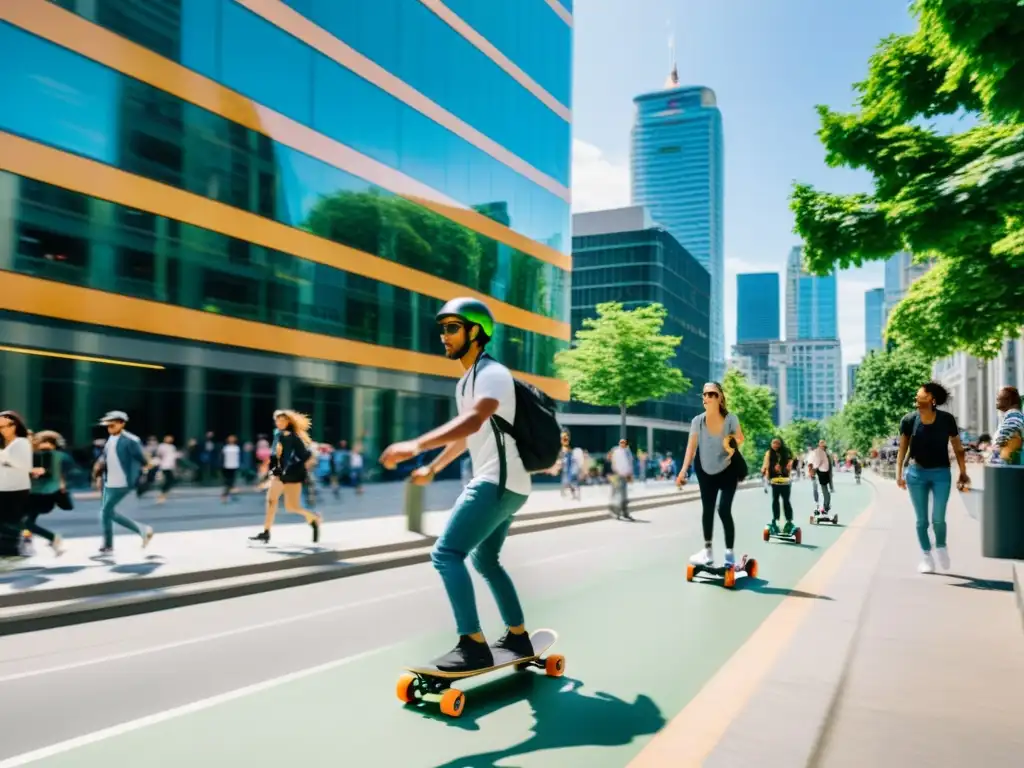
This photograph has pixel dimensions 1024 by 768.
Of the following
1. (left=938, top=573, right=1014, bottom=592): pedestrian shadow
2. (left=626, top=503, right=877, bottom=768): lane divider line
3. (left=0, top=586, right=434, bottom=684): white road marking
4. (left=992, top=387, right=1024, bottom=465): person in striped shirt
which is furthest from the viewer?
(left=992, top=387, right=1024, bottom=465): person in striped shirt

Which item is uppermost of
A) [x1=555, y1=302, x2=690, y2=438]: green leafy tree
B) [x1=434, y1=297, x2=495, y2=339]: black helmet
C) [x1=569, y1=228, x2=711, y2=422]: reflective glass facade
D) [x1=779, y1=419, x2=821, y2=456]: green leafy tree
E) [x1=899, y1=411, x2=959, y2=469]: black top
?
[x1=569, y1=228, x2=711, y2=422]: reflective glass facade

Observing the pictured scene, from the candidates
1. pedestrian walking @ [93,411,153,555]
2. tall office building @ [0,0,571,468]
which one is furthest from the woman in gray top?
tall office building @ [0,0,571,468]

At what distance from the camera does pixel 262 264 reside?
23438 mm

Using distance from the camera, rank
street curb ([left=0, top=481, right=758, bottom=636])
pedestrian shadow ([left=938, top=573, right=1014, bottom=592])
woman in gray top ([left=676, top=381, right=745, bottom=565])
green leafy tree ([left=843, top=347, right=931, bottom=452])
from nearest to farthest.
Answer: street curb ([left=0, top=481, right=758, bottom=636]) → pedestrian shadow ([left=938, top=573, right=1014, bottom=592]) → woman in gray top ([left=676, top=381, right=745, bottom=565]) → green leafy tree ([left=843, top=347, right=931, bottom=452])

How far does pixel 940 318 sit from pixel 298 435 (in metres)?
13.2

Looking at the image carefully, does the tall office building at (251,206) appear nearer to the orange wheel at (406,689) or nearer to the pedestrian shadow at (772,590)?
the pedestrian shadow at (772,590)

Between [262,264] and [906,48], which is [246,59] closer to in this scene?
[262,264]

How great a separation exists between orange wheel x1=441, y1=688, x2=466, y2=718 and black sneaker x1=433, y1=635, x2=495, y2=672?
0.11 m

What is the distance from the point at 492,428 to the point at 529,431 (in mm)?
181

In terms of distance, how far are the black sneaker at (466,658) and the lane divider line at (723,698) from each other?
92 centimetres

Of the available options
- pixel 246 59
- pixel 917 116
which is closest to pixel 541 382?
pixel 246 59

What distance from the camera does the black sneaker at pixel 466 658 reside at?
13.1ft

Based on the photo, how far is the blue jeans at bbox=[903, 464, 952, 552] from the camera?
7805mm

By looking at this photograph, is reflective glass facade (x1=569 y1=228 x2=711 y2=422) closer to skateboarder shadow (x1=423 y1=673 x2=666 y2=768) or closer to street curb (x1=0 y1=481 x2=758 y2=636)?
street curb (x1=0 y1=481 x2=758 y2=636)
